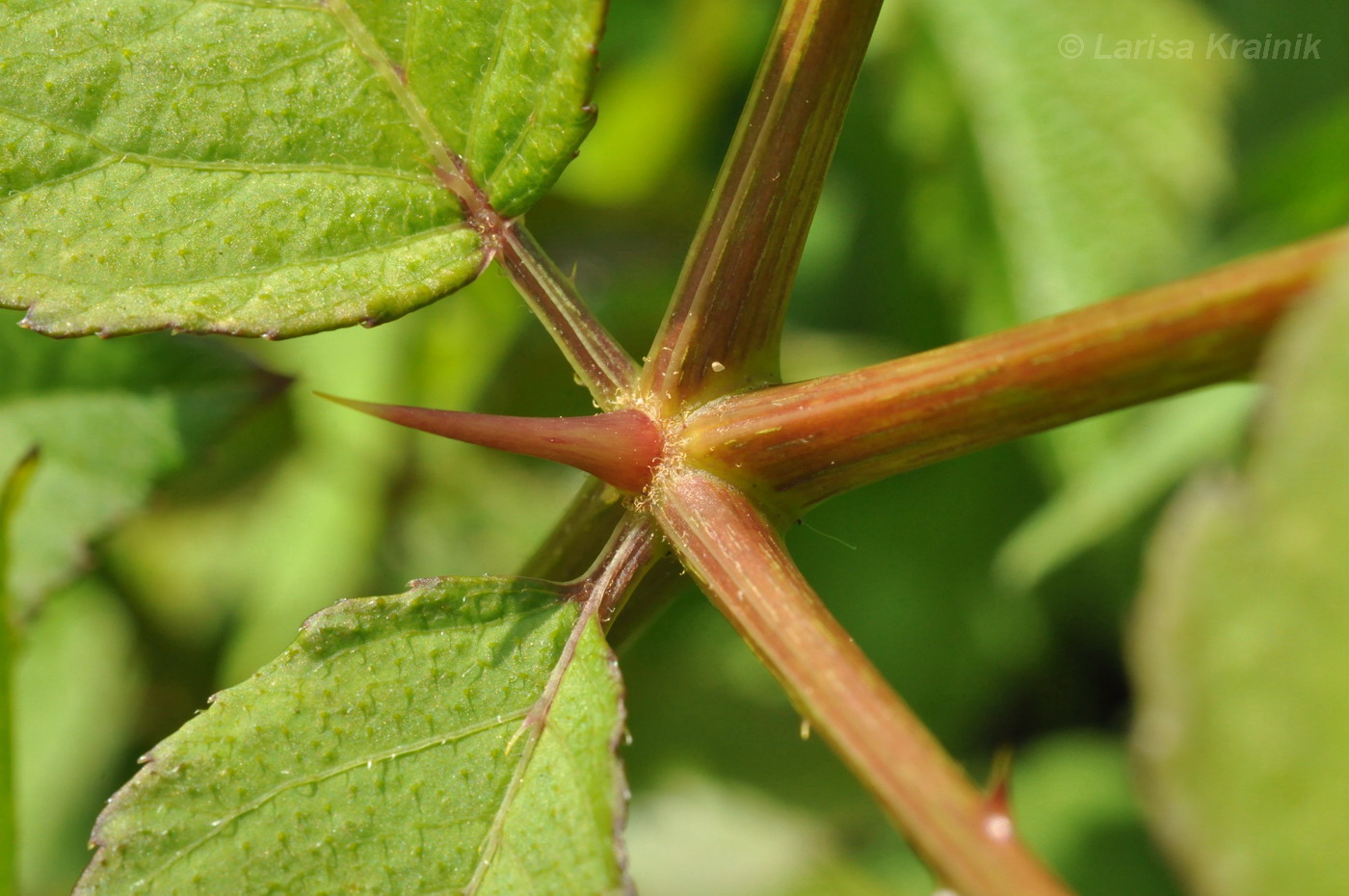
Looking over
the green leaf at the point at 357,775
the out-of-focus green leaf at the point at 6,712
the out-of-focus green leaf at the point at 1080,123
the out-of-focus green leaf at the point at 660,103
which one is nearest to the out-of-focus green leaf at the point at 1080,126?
the out-of-focus green leaf at the point at 1080,123

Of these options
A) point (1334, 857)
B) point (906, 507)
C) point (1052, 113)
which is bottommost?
point (1334, 857)

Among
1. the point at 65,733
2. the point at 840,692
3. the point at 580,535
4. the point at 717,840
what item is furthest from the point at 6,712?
the point at 717,840

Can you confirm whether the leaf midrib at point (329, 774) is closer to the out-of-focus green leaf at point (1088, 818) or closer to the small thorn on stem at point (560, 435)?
the small thorn on stem at point (560, 435)

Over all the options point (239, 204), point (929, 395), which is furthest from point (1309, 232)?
point (239, 204)

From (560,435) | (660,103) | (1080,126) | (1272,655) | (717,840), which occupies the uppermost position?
(660,103)

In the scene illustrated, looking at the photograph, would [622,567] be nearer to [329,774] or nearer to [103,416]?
[329,774]

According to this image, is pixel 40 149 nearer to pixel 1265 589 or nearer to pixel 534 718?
pixel 534 718

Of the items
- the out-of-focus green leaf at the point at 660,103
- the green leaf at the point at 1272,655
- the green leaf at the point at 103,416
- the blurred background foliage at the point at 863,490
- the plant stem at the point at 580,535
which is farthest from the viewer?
the out-of-focus green leaf at the point at 660,103
